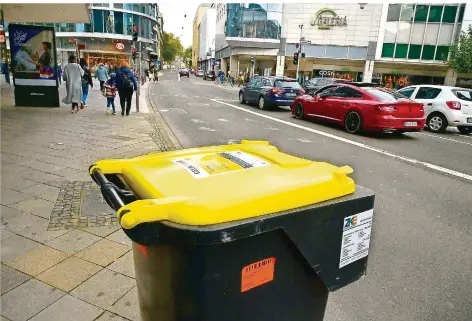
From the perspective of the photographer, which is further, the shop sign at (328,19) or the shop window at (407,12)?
the shop sign at (328,19)

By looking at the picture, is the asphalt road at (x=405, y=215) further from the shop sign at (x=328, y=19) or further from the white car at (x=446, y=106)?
the shop sign at (x=328, y=19)

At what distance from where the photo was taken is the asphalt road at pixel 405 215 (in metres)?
2.63

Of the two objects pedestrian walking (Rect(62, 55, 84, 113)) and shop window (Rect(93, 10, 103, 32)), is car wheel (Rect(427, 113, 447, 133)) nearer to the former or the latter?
pedestrian walking (Rect(62, 55, 84, 113))

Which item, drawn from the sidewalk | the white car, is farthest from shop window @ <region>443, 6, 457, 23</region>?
the sidewalk

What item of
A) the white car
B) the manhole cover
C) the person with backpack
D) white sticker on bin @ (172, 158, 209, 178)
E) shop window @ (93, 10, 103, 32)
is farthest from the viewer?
shop window @ (93, 10, 103, 32)

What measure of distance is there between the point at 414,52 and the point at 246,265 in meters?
41.6

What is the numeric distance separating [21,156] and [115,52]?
52.2 metres

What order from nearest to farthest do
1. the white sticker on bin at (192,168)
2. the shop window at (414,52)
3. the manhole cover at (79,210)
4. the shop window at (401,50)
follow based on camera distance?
the white sticker on bin at (192,168) → the manhole cover at (79,210) → the shop window at (414,52) → the shop window at (401,50)

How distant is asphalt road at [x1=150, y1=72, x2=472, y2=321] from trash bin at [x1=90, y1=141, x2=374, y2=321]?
4.30 feet

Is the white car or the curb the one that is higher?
the white car

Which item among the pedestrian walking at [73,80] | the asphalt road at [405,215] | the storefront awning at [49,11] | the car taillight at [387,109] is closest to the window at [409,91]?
the asphalt road at [405,215]

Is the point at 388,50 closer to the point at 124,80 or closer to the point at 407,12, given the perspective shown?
the point at 407,12

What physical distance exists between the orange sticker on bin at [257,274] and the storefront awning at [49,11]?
44.9ft

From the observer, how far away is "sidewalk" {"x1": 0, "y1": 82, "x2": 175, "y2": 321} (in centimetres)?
239
